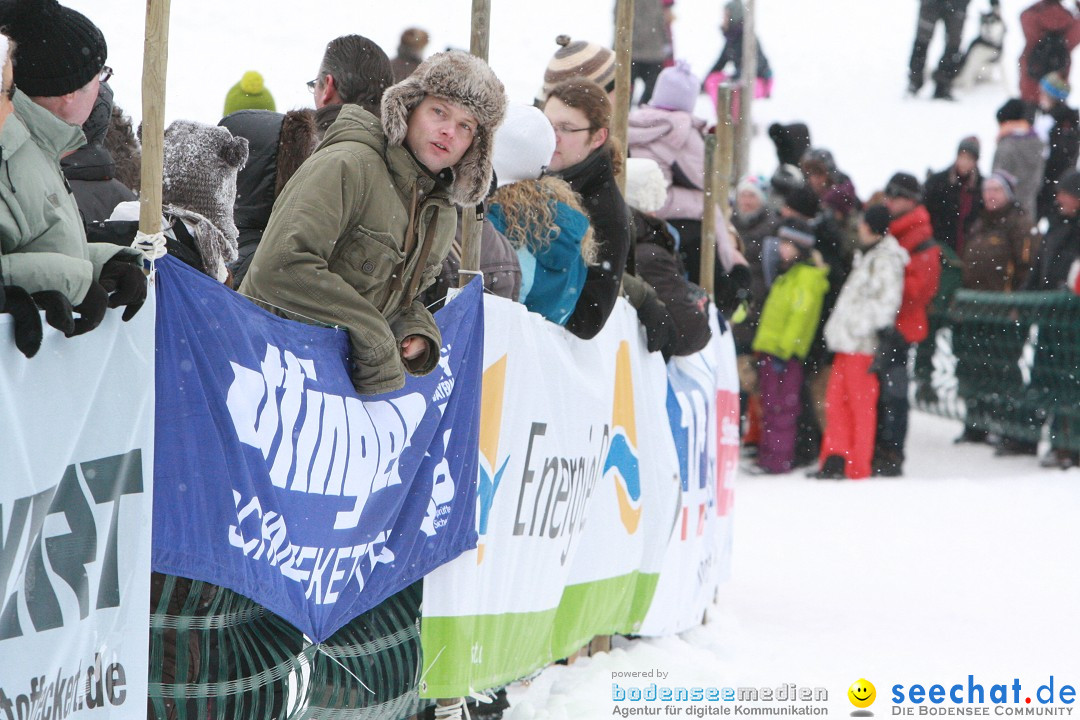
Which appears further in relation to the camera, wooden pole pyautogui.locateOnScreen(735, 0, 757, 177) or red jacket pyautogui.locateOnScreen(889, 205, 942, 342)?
wooden pole pyautogui.locateOnScreen(735, 0, 757, 177)

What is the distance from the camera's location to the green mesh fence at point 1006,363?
11898 mm

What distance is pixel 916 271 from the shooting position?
1191 cm

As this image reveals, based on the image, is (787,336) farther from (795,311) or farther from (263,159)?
(263,159)

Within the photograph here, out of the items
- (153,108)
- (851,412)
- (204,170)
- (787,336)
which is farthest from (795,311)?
(153,108)

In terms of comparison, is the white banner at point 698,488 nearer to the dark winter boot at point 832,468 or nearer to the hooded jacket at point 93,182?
the hooded jacket at point 93,182

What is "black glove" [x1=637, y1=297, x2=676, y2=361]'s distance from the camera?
624cm

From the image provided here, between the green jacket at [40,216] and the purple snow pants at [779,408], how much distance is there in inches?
377

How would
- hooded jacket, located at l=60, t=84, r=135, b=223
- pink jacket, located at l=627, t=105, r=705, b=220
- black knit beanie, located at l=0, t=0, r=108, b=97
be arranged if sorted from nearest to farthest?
black knit beanie, located at l=0, t=0, r=108, b=97
hooded jacket, located at l=60, t=84, r=135, b=223
pink jacket, located at l=627, t=105, r=705, b=220

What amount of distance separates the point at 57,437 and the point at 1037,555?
7709 mm

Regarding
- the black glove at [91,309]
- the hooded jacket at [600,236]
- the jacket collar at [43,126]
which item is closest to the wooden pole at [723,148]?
the hooded jacket at [600,236]

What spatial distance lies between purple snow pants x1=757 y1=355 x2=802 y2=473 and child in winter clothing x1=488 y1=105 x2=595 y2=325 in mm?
7145

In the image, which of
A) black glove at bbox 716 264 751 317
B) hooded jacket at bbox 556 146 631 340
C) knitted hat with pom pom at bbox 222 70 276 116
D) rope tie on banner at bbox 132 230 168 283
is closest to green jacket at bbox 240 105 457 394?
rope tie on banner at bbox 132 230 168 283

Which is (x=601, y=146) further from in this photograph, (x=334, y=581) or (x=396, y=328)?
(x=334, y=581)

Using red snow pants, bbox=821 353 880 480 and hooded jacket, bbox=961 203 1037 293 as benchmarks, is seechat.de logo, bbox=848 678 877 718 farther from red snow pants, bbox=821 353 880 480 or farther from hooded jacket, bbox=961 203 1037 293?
hooded jacket, bbox=961 203 1037 293
